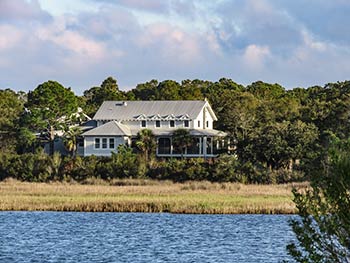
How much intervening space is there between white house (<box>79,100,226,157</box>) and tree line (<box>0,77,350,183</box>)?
7.28 ft

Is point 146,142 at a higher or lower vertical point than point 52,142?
lower

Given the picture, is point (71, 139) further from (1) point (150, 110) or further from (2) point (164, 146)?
(2) point (164, 146)

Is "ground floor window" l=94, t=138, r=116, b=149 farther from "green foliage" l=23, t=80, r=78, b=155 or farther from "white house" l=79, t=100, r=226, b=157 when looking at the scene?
"green foliage" l=23, t=80, r=78, b=155

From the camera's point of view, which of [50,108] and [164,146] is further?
[50,108]

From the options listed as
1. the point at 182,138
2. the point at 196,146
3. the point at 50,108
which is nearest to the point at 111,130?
the point at 182,138

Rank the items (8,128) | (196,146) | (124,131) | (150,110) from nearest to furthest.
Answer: (196,146)
(124,131)
(150,110)
(8,128)

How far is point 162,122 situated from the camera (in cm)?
8212

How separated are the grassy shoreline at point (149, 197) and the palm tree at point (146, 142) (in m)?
12.0

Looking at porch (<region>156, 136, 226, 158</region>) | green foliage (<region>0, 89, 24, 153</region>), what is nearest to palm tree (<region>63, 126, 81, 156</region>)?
green foliage (<region>0, 89, 24, 153</region>)

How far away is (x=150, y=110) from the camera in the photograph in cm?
8375

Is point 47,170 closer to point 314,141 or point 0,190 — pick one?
point 0,190

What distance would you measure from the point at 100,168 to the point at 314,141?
17130 mm

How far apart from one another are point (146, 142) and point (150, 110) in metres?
6.53

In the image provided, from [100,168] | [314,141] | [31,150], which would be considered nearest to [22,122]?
[31,150]
